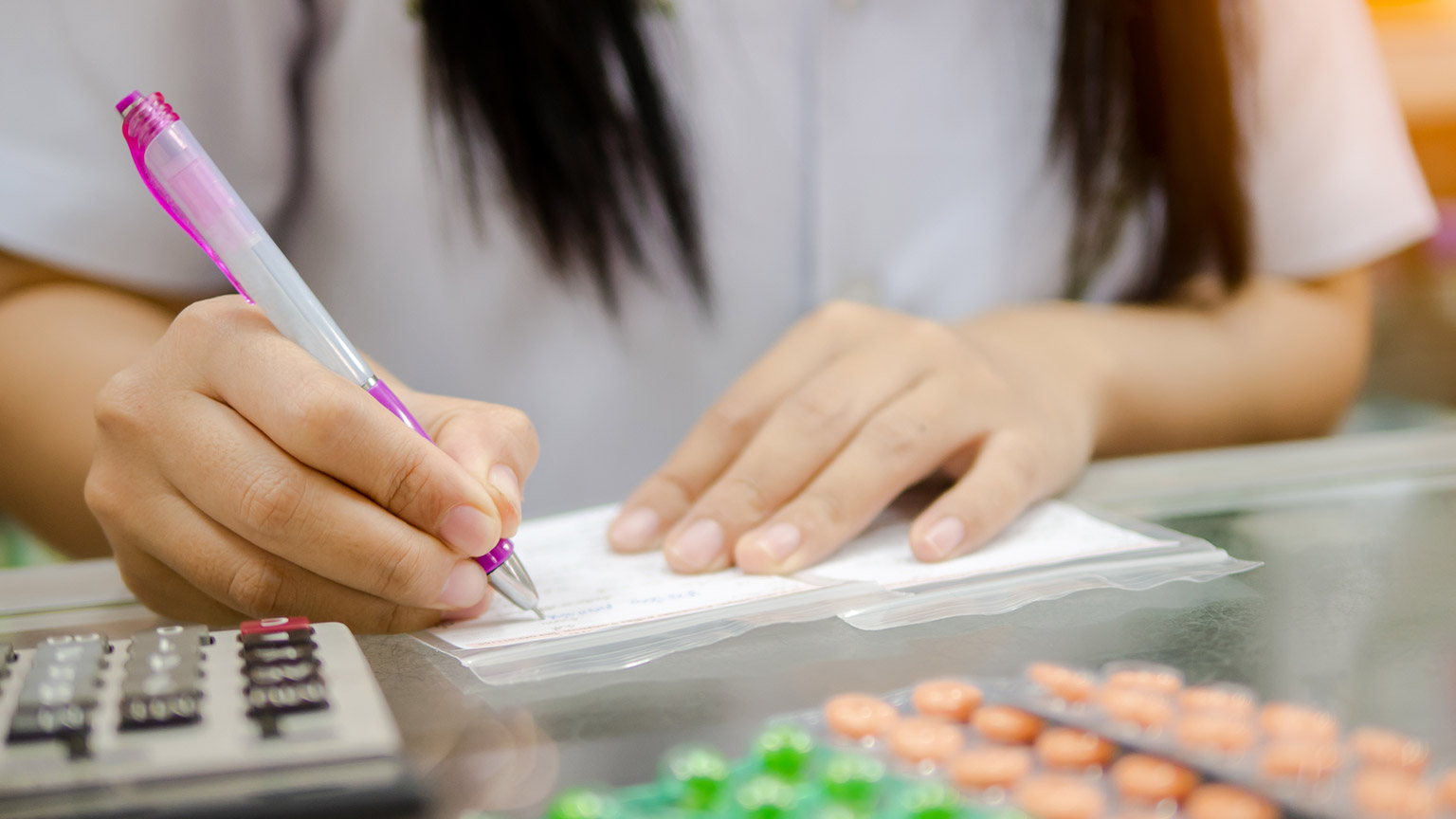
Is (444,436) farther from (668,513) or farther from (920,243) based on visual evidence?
(920,243)

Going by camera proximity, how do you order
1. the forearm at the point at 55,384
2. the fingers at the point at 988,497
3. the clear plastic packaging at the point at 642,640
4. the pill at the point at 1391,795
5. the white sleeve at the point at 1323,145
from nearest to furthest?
1. the pill at the point at 1391,795
2. the clear plastic packaging at the point at 642,640
3. the fingers at the point at 988,497
4. the forearm at the point at 55,384
5. the white sleeve at the point at 1323,145

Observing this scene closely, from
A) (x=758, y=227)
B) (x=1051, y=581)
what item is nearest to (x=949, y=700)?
(x=1051, y=581)

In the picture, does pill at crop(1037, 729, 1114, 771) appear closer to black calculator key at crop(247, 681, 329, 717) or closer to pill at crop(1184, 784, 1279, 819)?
pill at crop(1184, 784, 1279, 819)

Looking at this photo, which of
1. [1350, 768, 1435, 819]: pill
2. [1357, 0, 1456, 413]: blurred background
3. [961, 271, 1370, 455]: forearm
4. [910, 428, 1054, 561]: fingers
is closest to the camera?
[1350, 768, 1435, 819]: pill

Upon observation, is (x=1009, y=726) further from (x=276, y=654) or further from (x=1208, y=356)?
(x=1208, y=356)

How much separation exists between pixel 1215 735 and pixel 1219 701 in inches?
A: 1.1

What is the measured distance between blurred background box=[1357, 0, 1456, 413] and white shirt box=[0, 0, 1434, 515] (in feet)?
2.93

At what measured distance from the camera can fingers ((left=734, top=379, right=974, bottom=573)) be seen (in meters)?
0.38

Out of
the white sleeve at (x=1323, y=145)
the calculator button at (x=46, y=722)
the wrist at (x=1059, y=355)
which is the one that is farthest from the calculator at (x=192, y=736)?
the white sleeve at (x=1323, y=145)

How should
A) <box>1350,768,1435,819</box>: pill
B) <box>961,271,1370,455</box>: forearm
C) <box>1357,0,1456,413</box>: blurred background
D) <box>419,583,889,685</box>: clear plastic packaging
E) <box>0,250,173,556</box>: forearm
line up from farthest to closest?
<box>1357,0,1456,413</box>: blurred background, <box>961,271,1370,455</box>: forearm, <box>0,250,173,556</box>: forearm, <box>419,583,889,685</box>: clear plastic packaging, <box>1350,768,1435,819</box>: pill

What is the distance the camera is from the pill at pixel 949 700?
0.24 m

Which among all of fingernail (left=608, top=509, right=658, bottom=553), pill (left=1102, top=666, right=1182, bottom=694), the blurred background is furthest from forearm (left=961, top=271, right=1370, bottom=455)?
the blurred background

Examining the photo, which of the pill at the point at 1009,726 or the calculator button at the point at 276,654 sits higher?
the calculator button at the point at 276,654

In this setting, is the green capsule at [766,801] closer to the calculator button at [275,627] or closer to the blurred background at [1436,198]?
the calculator button at [275,627]
